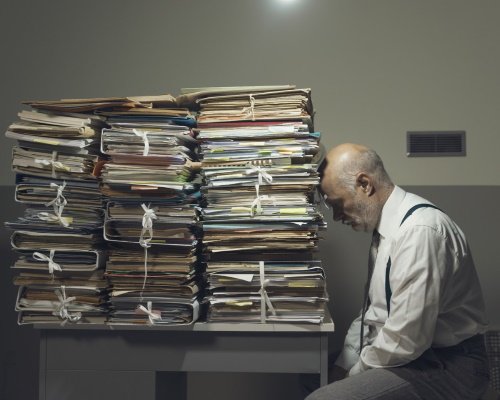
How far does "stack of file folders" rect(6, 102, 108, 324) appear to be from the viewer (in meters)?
2.02

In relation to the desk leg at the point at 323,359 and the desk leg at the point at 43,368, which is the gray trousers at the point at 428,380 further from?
the desk leg at the point at 43,368

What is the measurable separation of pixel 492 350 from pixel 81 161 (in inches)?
77.9

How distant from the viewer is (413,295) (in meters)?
1.87

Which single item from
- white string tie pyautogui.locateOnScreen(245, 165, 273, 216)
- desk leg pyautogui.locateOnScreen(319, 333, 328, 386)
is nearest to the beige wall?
white string tie pyautogui.locateOnScreen(245, 165, 273, 216)

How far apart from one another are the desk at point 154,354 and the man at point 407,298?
17 centimetres

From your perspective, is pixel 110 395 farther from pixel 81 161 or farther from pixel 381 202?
pixel 381 202

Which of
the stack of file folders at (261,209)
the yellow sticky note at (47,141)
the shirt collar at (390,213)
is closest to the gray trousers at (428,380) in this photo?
the stack of file folders at (261,209)

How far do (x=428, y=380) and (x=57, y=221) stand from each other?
134 centimetres

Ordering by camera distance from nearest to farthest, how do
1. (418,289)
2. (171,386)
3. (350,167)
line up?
(418,289)
(350,167)
(171,386)

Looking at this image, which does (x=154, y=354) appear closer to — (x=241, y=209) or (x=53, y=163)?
(x=241, y=209)

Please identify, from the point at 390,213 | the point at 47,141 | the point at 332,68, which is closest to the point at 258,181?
the point at 390,213

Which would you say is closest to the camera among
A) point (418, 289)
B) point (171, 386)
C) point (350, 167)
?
point (418, 289)

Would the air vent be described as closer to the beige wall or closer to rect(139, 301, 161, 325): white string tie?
the beige wall

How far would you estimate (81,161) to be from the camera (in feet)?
6.64
